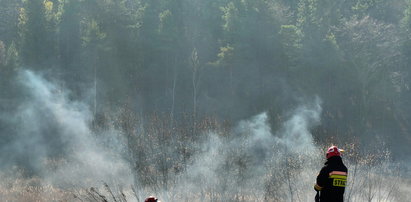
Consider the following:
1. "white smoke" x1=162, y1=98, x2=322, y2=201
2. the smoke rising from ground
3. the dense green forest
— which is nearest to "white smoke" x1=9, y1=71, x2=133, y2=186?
the smoke rising from ground

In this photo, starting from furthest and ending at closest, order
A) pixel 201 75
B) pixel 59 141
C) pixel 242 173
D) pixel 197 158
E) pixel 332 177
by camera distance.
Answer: pixel 201 75
pixel 59 141
pixel 197 158
pixel 242 173
pixel 332 177

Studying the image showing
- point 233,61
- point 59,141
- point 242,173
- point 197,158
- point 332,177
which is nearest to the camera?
point 332,177

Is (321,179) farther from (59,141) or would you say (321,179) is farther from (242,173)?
(59,141)

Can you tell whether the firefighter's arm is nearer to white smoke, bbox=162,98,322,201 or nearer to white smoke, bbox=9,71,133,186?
white smoke, bbox=162,98,322,201

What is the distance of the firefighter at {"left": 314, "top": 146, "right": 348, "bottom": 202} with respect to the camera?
1197cm

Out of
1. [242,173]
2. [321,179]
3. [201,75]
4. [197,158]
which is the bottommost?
[321,179]

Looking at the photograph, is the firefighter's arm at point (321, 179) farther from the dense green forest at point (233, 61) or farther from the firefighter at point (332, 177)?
the dense green forest at point (233, 61)

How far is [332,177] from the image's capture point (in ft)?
39.3

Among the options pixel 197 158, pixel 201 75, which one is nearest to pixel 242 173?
pixel 197 158

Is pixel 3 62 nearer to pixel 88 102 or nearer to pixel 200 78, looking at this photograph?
pixel 88 102

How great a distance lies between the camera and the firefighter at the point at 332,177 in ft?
39.3

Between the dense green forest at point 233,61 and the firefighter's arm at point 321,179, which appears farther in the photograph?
the dense green forest at point 233,61

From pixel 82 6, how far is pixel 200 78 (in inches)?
469

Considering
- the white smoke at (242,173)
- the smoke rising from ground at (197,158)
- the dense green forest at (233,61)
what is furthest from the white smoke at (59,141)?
the white smoke at (242,173)
